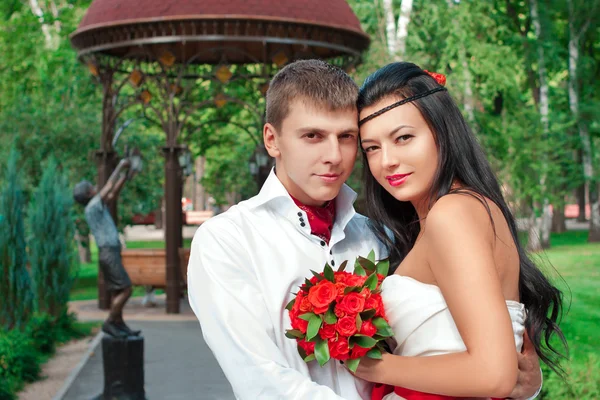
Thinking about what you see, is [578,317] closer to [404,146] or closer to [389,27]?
[404,146]

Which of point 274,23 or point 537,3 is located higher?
point 537,3

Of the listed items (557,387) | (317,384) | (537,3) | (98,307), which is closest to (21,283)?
(98,307)

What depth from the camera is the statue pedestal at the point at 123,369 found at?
24.4 feet

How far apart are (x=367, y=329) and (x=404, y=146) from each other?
637 millimetres

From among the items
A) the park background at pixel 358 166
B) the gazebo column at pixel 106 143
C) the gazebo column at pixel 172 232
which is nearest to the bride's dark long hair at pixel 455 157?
the park background at pixel 358 166

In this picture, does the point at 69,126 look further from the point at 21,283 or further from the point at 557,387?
the point at 557,387

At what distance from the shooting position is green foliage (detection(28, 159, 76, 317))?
10969 mm

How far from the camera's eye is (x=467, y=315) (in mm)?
2244

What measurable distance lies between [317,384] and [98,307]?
11880 millimetres

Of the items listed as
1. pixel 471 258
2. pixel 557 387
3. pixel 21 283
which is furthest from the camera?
pixel 21 283

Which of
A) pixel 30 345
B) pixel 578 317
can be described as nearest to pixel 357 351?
pixel 30 345

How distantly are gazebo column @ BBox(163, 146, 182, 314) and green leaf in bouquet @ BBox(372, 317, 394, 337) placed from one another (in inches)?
392

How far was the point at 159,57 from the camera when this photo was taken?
11.7 metres

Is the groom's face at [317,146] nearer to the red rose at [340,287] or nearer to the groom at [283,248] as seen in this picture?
the groom at [283,248]
